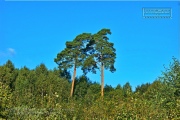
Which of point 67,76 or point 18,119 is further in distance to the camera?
A: point 67,76

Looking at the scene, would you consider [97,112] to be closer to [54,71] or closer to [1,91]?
[1,91]

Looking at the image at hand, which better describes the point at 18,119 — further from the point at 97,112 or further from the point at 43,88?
the point at 43,88

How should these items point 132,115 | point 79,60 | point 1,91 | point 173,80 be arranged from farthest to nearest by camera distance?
point 79,60
point 173,80
point 132,115
point 1,91

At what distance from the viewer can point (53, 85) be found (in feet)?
102

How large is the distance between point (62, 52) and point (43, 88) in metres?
6.35

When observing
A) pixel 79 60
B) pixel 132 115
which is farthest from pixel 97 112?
pixel 79 60

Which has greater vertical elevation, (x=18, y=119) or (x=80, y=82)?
(x=80, y=82)

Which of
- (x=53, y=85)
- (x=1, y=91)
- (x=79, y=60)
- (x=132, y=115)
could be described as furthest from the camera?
(x=79, y=60)

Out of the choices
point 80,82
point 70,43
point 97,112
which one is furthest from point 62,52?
point 97,112

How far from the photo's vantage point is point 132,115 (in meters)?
9.97

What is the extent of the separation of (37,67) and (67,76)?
11.6ft

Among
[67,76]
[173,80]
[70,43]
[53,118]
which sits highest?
[70,43]

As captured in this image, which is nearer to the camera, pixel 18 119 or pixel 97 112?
pixel 18 119

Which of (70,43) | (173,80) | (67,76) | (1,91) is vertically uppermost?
(70,43)
